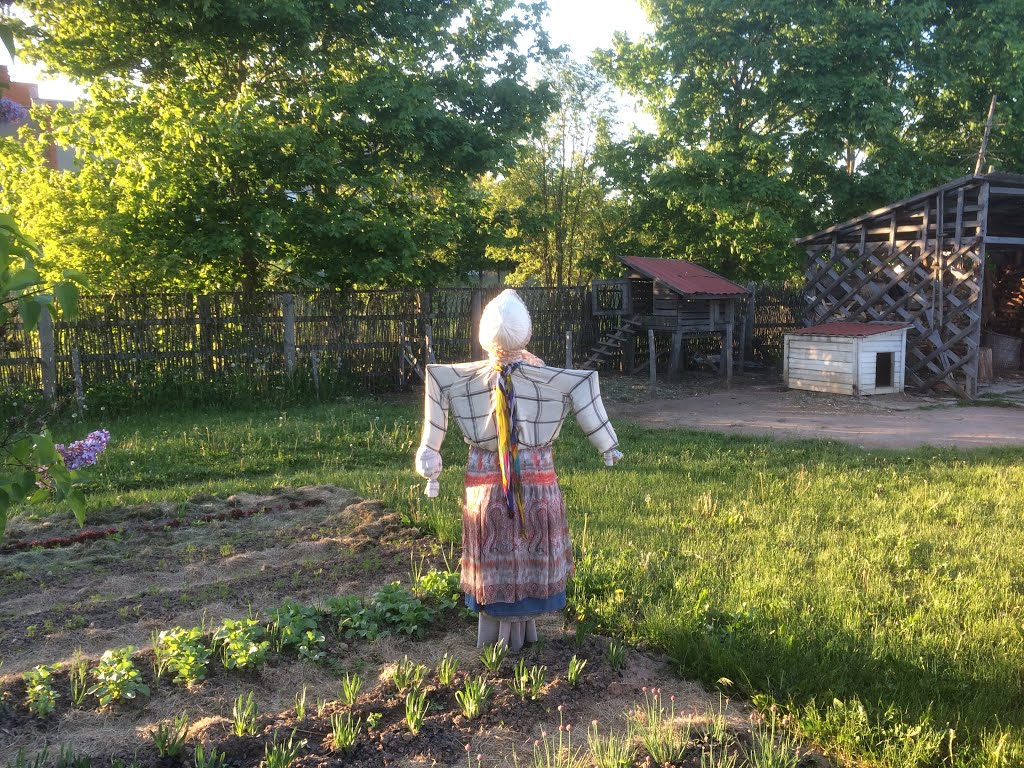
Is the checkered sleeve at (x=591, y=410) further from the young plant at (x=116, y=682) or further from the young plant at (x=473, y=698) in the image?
the young plant at (x=116, y=682)

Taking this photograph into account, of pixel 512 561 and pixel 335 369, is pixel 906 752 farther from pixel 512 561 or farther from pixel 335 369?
pixel 335 369

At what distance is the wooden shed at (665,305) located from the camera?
696 inches

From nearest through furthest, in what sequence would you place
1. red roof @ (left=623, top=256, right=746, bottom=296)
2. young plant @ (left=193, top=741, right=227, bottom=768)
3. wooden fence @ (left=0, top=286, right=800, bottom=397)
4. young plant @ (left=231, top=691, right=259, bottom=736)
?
young plant @ (left=193, top=741, right=227, bottom=768) < young plant @ (left=231, top=691, right=259, bottom=736) < wooden fence @ (left=0, top=286, right=800, bottom=397) < red roof @ (left=623, top=256, right=746, bottom=296)

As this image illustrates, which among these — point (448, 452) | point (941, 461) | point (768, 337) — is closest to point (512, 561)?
point (448, 452)

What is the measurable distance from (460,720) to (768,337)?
19194mm

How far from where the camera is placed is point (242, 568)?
5.45 meters

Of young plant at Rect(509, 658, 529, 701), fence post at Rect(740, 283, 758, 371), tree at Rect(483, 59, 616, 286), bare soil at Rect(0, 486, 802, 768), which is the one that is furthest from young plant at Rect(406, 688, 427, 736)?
tree at Rect(483, 59, 616, 286)

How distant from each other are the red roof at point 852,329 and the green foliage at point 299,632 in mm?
13083

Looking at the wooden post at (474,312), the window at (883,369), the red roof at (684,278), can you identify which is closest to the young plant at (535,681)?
the wooden post at (474,312)

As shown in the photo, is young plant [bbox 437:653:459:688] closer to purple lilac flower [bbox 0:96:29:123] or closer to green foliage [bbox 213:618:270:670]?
green foliage [bbox 213:618:270:670]

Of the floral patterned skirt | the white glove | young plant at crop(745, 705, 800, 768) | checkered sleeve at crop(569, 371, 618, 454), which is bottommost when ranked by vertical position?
young plant at crop(745, 705, 800, 768)

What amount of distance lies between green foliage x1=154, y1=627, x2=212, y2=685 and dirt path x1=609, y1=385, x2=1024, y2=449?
875cm

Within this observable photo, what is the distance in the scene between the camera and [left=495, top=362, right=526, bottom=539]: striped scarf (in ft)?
12.7

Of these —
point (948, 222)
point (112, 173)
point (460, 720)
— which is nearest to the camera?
point (460, 720)
